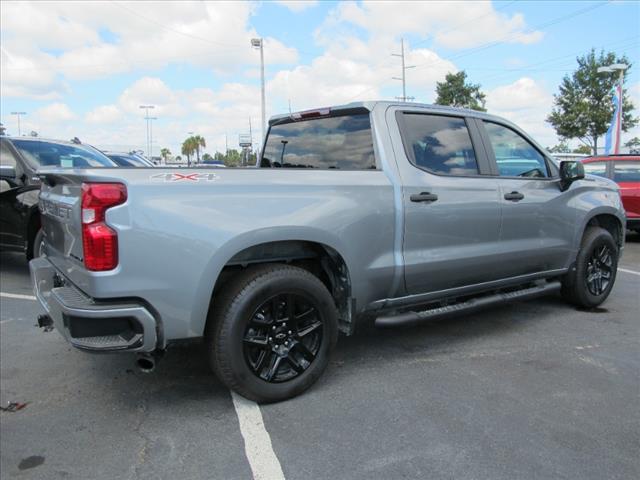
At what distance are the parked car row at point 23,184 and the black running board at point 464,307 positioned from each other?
3.77m

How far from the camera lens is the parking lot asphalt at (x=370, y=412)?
2555mm

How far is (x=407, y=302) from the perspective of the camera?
12.2ft

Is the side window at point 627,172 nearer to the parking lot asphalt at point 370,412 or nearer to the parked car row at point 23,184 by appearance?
the parking lot asphalt at point 370,412

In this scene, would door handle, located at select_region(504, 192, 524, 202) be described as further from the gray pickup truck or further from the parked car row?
the parked car row

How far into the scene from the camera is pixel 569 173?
467cm

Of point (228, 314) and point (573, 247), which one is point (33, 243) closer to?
point (228, 314)

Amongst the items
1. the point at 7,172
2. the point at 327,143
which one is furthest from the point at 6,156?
the point at 327,143

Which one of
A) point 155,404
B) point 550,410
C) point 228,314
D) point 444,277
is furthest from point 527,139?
point 155,404

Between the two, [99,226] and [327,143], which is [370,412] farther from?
[327,143]

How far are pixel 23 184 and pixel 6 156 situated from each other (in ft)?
1.75

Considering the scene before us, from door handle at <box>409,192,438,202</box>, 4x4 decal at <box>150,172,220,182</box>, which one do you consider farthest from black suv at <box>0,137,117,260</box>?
door handle at <box>409,192,438,202</box>

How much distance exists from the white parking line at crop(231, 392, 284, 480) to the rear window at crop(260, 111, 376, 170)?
1.76 m

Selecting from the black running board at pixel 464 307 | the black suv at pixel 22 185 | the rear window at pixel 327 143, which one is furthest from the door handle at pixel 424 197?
the black suv at pixel 22 185

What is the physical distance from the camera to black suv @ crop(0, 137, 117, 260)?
226 inches
